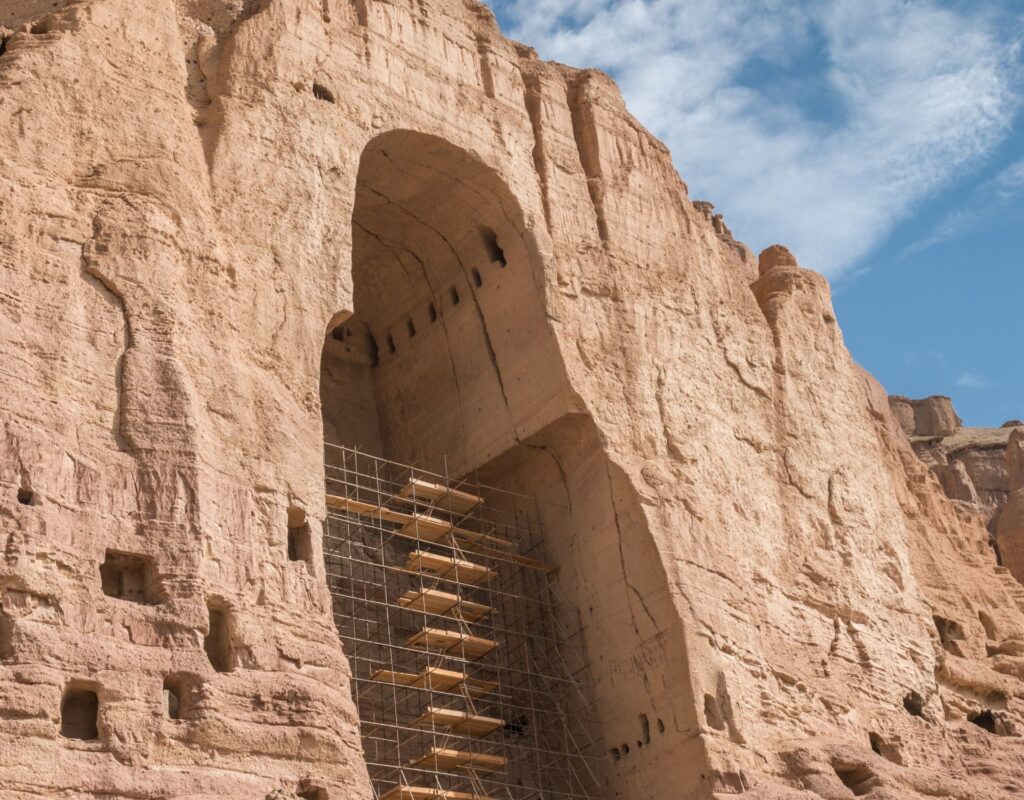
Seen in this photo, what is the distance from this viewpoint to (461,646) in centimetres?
1462

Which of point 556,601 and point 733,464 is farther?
point 733,464

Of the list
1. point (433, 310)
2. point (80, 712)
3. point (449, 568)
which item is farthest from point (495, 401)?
point (80, 712)

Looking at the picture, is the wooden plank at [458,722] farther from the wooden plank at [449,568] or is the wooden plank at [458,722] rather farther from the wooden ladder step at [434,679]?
the wooden plank at [449,568]

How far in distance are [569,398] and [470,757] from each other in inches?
134

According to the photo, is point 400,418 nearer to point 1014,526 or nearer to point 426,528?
point 426,528

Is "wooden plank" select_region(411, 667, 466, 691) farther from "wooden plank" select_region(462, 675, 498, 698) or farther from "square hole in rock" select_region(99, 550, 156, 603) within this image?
"square hole in rock" select_region(99, 550, 156, 603)

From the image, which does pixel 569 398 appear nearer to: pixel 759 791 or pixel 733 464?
pixel 733 464

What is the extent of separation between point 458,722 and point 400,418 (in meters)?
3.98

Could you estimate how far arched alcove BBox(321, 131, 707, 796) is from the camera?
14.5 meters

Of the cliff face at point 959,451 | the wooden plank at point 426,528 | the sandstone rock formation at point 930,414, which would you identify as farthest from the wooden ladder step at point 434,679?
the sandstone rock formation at point 930,414

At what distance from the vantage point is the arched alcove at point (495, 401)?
14477 mm

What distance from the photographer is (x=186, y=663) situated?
→ 35.3 ft

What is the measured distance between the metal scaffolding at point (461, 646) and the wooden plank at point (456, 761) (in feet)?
0.06

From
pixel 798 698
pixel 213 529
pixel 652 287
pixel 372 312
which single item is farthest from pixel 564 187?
pixel 213 529
